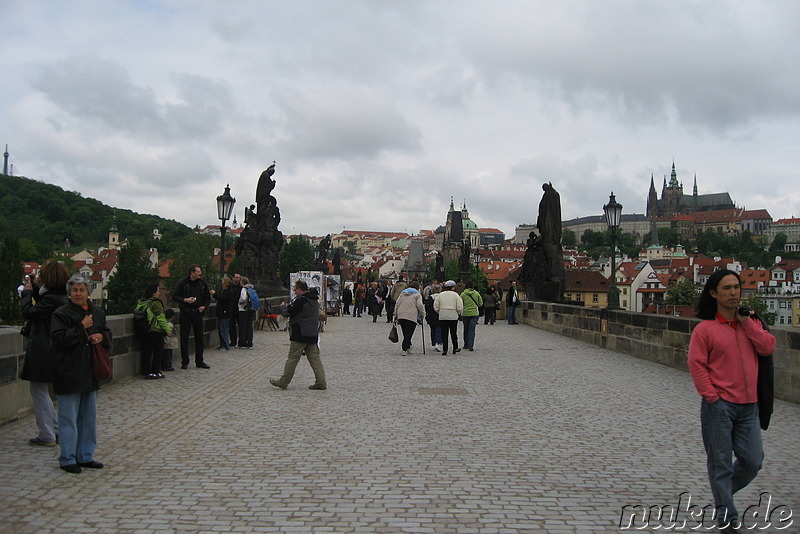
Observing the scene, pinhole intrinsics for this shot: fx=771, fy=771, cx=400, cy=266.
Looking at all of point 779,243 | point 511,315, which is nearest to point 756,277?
point 779,243

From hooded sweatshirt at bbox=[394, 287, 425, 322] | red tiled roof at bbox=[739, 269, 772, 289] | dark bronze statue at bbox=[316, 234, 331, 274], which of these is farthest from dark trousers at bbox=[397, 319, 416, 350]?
red tiled roof at bbox=[739, 269, 772, 289]

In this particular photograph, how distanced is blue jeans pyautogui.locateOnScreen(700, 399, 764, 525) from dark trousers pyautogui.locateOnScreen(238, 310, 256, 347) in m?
12.9

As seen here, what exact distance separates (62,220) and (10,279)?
63.1 metres

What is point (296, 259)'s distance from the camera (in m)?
101

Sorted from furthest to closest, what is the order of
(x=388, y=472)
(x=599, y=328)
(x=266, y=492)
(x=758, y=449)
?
(x=599, y=328) < (x=388, y=472) < (x=266, y=492) < (x=758, y=449)

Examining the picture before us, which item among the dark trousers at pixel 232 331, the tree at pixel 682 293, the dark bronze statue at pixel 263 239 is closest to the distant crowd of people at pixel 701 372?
the dark trousers at pixel 232 331

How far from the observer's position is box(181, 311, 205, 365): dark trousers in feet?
41.0

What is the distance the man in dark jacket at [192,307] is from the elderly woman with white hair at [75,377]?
664cm

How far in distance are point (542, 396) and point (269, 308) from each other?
14924mm

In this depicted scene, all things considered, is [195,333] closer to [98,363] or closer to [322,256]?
[98,363]

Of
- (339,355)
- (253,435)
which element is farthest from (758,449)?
(339,355)

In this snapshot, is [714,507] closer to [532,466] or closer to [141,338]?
[532,466]

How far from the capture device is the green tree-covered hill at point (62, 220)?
114m

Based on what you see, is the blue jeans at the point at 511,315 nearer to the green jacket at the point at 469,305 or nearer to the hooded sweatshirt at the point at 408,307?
the green jacket at the point at 469,305
